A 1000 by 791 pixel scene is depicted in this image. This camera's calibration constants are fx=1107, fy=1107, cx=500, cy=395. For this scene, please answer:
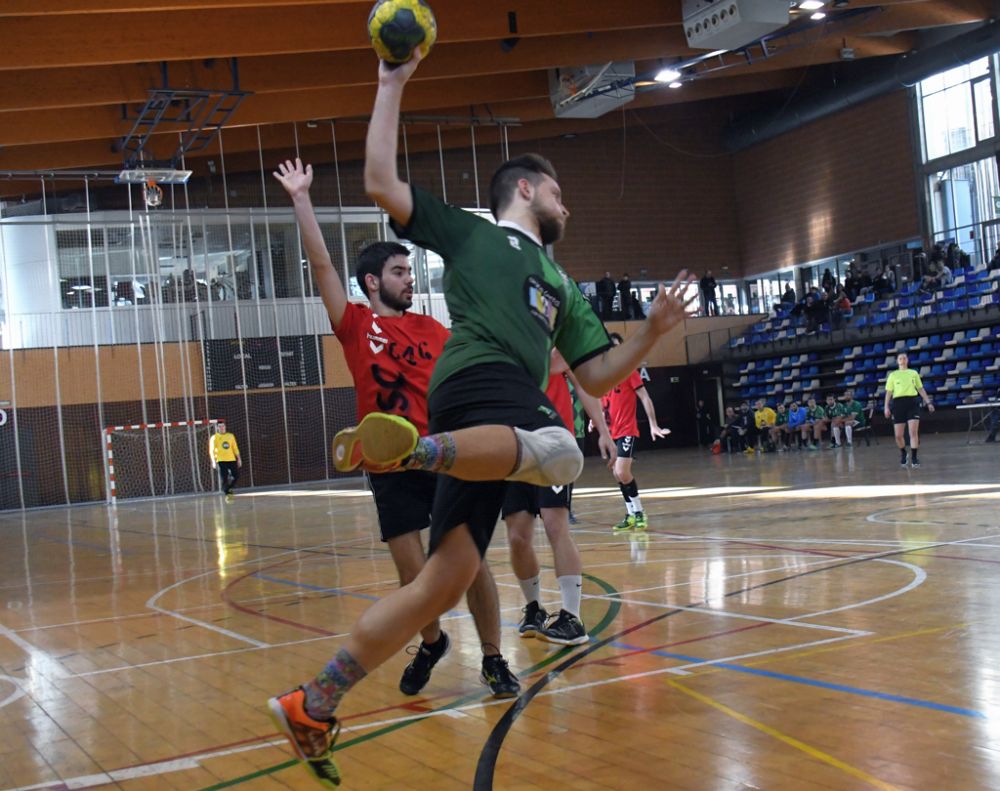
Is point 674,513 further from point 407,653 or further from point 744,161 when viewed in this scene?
point 744,161

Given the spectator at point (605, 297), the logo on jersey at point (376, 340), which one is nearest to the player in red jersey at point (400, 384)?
the logo on jersey at point (376, 340)

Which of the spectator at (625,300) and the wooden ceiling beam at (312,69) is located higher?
the wooden ceiling beam at (312,69)

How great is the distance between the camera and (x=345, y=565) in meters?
10.6

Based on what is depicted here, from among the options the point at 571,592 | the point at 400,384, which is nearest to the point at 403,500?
the point at 400,384

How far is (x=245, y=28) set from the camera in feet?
70.9

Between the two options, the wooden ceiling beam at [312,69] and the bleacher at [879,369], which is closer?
the wooden ceiling beam at [312,69]

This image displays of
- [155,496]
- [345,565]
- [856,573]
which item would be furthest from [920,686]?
[155,496]

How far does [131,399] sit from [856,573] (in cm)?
2698

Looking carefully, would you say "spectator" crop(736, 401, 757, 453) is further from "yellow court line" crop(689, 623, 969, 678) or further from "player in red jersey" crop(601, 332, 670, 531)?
"yellow court line" crop(689, 623, 969, 678)

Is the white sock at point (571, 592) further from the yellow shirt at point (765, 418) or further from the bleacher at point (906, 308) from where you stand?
the bleacher at point (906, 308)

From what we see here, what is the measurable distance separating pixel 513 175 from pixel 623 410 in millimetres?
→ 7936

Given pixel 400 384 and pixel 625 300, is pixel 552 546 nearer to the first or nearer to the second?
pixel 400 384

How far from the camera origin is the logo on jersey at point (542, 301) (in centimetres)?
370

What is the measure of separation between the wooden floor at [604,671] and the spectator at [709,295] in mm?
26932
